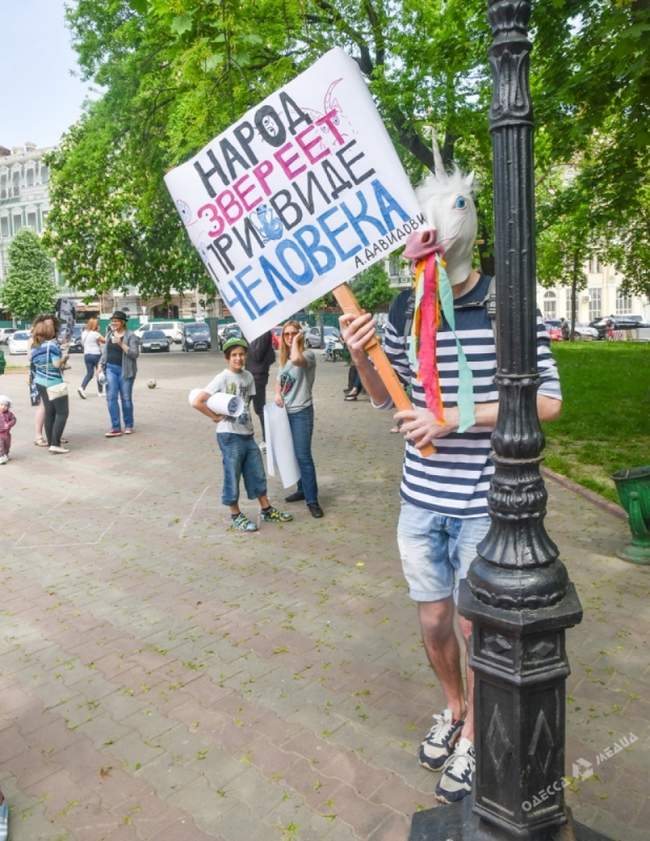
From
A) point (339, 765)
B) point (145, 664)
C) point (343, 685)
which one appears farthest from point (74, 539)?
point (339, 765)

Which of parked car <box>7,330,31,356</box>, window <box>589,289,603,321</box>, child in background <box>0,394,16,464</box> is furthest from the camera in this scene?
window <box>589,289,603,321</box>

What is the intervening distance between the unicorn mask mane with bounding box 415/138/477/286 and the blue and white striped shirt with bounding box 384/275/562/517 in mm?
A: 128

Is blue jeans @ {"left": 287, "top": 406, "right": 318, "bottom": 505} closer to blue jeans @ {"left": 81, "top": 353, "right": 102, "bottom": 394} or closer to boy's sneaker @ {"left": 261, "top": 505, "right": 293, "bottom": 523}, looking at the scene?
boy's sneaker @ {"left": 261, "top": 505, "right": 293, "bottom": 523}

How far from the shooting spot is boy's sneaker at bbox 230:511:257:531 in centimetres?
682

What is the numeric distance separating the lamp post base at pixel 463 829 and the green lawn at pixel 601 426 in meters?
5.34

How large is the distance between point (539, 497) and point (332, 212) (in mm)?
1347

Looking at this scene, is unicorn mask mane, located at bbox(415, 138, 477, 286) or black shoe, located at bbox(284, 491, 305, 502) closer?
unicorn mask mane, located at bbox(415, 138, 477, 286)

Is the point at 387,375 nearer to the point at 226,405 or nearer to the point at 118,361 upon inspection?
the point at 226,405

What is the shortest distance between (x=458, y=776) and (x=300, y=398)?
4.50 meters

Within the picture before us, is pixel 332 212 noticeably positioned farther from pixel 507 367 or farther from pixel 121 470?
pixel 121 470

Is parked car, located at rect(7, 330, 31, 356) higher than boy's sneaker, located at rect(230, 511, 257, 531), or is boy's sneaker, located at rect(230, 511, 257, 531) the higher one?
parked car, located at rect(7, 330, 31, 356)

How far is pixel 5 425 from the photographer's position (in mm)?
10164

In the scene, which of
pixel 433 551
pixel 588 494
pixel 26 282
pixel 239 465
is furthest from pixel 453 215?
pixel 26 282

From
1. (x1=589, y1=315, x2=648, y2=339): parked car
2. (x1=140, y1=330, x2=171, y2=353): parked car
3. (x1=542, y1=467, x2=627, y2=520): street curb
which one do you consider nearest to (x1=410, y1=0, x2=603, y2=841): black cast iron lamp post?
(x1=542, y1=467, x2=627, y2=520): street curb
